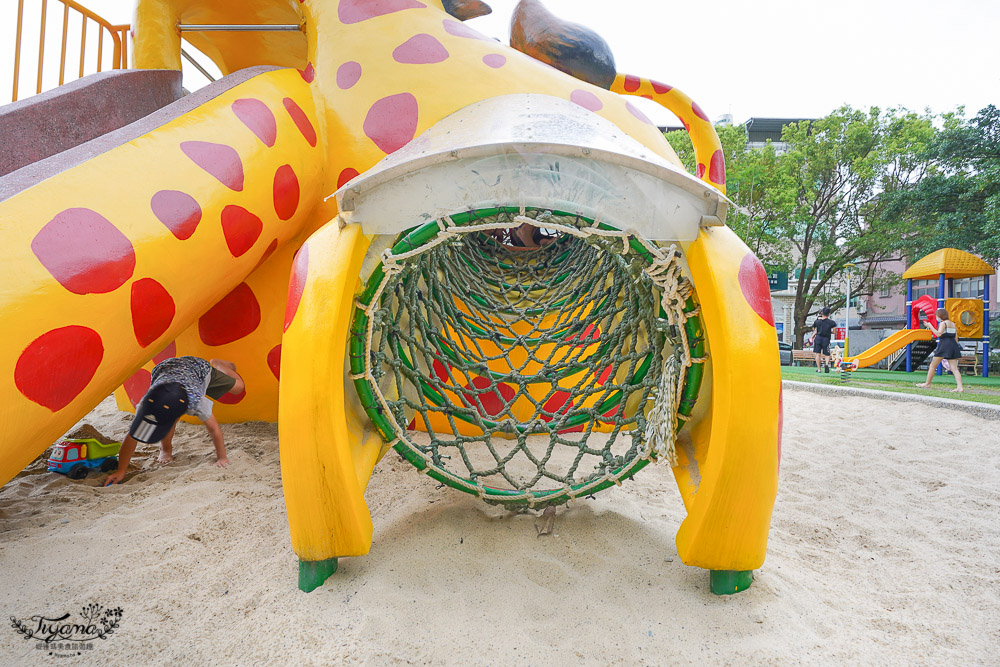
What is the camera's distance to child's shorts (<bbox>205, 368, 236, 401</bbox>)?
8.73ft

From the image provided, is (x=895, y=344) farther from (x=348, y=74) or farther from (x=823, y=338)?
(x=348, y=74)

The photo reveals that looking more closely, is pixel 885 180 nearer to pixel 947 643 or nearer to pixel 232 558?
pixel 947 643

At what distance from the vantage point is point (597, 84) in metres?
3.21

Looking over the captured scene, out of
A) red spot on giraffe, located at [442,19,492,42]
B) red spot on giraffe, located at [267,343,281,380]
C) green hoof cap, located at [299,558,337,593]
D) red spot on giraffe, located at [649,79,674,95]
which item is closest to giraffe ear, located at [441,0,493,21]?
red spot on giraffe, located at [442,19,492,42]

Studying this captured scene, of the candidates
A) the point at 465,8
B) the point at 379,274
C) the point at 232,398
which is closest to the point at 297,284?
the point at 379,274

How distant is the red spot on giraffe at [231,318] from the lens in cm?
269

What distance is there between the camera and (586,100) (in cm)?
274

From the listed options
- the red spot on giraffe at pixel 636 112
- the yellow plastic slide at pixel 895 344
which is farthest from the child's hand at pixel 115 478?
the yellow plastic slide at pixel 895 344

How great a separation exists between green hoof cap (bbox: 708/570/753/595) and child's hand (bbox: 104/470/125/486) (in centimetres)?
254

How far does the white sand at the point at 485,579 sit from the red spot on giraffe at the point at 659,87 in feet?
8.61

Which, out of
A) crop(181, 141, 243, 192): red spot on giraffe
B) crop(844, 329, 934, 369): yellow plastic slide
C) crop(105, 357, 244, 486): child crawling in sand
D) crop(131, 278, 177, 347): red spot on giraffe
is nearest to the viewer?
crop(131, 278, 177, 347): red spot on giraffe

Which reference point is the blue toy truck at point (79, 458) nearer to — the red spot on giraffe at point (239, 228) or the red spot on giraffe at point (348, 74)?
the red spot on giraffe at point (239, 228)

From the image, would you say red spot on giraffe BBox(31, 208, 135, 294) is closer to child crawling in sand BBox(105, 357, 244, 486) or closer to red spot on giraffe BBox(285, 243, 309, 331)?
red spot on giraffe BBox(285, 243, 309, 331)

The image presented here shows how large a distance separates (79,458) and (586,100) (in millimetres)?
3061
